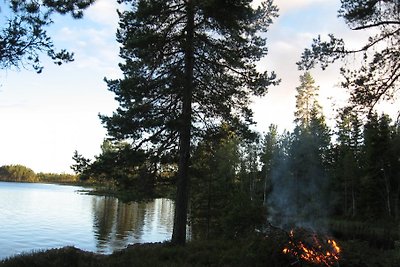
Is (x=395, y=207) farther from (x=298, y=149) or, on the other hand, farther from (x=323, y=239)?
(x=323, y=239)

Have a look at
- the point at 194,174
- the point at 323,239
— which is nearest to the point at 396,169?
the point at 194,174

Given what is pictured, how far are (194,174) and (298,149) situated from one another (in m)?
26.8

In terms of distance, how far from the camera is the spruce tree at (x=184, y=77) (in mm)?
15219

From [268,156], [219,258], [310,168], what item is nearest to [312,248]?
[219,258]

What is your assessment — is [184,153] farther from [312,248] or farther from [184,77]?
[312,248]

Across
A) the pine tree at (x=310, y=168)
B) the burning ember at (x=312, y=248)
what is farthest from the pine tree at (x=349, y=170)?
the burning ember at (x=312, y=248)

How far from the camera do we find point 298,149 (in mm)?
42250

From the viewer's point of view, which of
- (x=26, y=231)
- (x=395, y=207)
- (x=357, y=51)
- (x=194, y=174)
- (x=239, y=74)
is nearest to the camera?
(x=357, y=51)

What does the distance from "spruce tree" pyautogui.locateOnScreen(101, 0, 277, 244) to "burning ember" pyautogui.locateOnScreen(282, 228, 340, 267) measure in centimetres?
537

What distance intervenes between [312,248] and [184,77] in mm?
8209

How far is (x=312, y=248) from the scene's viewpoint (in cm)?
1091

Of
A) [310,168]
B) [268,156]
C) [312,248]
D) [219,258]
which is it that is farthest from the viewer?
[268,156]

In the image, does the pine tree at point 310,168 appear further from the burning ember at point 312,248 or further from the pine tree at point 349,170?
the burning ember at point 312,248

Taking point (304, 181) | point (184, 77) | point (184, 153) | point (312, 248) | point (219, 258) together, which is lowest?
point (219, 258)
